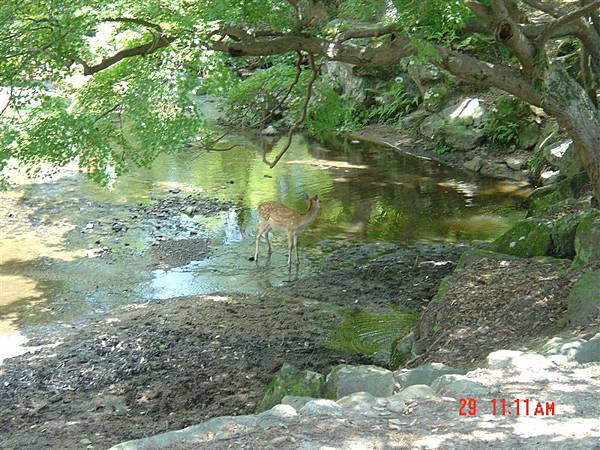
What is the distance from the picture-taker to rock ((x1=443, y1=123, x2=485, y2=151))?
72.5 ft

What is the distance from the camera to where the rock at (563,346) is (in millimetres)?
6547

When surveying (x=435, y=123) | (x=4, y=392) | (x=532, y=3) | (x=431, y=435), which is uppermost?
(x=532, y=3)

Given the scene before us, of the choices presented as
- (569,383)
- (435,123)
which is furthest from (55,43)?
(435,123)

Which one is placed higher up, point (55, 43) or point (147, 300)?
point (55, 43)

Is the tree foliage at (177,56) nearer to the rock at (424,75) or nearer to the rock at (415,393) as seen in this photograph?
the rock at (415,393)

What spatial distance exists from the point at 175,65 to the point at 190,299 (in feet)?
14.6

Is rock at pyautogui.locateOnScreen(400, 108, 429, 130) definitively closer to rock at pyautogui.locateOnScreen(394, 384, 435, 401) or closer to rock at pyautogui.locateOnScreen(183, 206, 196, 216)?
Result: rock at pyautogui.locateOnScreen(183, 206, 196, 216)

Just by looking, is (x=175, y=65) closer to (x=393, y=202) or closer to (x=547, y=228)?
(x=547, y=228)

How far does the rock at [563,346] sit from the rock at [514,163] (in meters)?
13.8

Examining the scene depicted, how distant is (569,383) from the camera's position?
601cm

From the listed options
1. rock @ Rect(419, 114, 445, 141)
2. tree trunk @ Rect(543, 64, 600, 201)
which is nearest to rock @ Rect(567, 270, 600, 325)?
tree trunk @ Rect(543, 64, 600, 201)

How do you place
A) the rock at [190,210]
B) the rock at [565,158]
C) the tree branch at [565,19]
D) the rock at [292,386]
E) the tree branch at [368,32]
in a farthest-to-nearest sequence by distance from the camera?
the rock at [190,210] < the rock at [565,158] < the tree branch at [368,32] < the tree branch at [565,19] < the rock at [292,386]

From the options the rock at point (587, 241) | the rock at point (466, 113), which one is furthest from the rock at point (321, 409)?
the rock at point (466, 113)

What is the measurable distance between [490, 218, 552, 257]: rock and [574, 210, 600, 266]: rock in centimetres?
92
